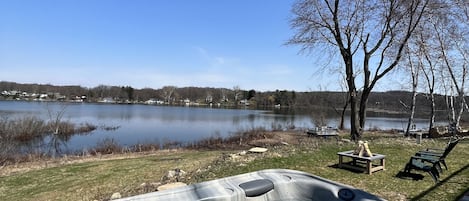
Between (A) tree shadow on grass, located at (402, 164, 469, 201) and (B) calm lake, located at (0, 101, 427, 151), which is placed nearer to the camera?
(A) tree shadow on grass, located at (402, 164, 469, 201)

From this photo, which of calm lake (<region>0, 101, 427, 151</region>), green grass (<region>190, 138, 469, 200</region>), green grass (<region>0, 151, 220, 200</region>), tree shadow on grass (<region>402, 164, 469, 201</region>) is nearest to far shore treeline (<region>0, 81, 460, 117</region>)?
calm lake (<region>0, 101, 427, 151</region>)

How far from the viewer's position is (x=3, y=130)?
63.0 ft

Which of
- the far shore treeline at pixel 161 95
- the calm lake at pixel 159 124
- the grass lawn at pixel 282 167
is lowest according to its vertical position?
the calm lake at pixel 159 124

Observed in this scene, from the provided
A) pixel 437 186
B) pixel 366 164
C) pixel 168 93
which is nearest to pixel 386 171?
pixel 366 164

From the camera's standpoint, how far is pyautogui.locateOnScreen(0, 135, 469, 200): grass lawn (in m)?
5.36

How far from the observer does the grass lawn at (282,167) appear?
5359 millimetres

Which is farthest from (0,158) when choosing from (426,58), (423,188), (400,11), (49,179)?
Result: (426,58)

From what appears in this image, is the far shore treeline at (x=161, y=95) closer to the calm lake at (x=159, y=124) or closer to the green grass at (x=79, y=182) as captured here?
the calm lake at (x=159, y=124)

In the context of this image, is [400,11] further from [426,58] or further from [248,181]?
[248,181]

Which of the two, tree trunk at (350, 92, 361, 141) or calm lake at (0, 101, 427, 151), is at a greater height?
tree trunk at (350, 92, 361, 141)

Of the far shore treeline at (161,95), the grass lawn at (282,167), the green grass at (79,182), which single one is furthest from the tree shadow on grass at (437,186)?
the far shore treeline at (161,95)

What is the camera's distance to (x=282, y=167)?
7.15 meters

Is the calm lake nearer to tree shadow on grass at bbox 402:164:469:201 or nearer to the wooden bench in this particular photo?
the wooden bench

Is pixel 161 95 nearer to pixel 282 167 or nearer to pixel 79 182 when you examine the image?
pixel 79 182
